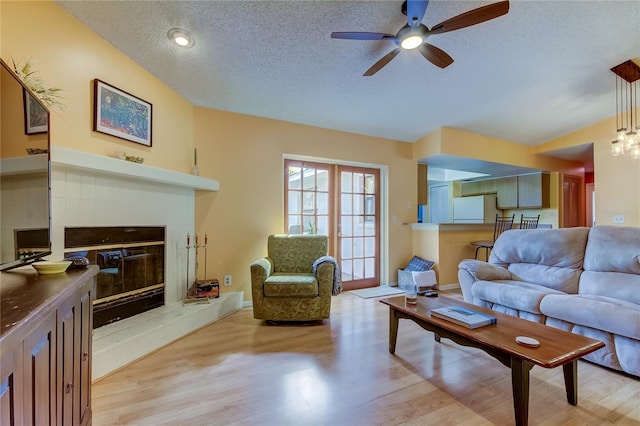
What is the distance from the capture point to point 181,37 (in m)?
2.29

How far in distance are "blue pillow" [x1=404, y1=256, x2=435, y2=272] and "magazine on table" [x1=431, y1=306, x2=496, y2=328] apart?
2.36 metres

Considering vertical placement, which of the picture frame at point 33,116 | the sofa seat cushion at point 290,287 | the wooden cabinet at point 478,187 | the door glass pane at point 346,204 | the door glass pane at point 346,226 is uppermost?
the wooden cabinet at point 478,187

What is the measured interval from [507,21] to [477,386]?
292 cm

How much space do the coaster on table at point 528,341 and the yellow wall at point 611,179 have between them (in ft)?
14.3

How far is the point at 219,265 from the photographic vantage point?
3.39 meters

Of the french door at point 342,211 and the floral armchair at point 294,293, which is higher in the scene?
the french door at point 342,211

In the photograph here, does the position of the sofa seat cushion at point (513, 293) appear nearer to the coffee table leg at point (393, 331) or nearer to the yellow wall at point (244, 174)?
the coffee table leg at point (393, 331)

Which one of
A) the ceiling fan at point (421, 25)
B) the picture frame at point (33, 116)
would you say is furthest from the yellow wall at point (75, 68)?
the ceiling fan at point (421, 25)

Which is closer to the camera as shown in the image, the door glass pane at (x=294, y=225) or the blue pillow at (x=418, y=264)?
the door glass pane at (x=294, y=225)

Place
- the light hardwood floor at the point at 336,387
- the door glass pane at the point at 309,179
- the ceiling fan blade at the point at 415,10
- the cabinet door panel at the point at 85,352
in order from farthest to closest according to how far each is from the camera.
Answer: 1. the door glass pane at the point at 309,179
2. the ceiling fan blade at the point at 415,10
3. the light hardwood floor at the point at 336,387
4. the cabinet door panel at the point at 85,352

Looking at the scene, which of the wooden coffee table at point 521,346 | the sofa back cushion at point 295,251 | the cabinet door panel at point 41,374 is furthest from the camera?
the sofa back cushion at point 295,251

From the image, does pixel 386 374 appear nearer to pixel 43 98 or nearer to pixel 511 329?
pixel 511 329

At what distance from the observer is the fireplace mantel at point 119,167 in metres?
1.89

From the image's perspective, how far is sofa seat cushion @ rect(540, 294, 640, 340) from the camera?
5.97 feet
